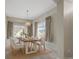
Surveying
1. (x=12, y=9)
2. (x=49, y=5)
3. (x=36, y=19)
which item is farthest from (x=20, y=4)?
(x=49, y=5)

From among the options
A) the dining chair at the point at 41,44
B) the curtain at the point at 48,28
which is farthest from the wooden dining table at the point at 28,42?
the curtain at the point at 48,28

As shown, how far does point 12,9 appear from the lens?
1445mm

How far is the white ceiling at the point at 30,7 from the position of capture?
147 centimetres

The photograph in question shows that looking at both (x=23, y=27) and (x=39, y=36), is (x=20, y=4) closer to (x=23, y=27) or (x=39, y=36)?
(x=23, y=27)

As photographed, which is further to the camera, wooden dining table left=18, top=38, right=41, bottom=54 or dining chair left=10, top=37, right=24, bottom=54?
wooden dining table left=18, top=38, right=41, bottom=54

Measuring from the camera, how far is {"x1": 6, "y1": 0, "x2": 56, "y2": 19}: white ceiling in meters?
1.47

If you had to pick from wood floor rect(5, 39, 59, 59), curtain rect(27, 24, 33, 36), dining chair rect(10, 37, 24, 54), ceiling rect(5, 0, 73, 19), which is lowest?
wood floor rect(5, 39, 59, 59)

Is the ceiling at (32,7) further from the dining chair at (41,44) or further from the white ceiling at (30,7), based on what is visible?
the dining chair at (41,44)

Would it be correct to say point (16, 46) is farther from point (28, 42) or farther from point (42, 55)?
point (42, 55)

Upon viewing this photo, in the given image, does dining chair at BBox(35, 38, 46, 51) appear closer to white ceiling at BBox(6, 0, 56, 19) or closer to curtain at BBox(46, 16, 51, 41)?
curtain at BBox(46, 16, 51, 41)

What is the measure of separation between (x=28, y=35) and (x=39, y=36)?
20cm

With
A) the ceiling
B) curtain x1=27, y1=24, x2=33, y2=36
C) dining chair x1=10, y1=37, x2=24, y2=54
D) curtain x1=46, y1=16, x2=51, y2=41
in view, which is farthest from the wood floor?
the ceiling

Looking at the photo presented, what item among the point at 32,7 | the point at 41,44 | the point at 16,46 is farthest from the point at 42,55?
the point at 32,7

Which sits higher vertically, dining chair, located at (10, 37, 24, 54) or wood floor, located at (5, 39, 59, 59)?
dining chair, located at (10, 37, 24, 54)
